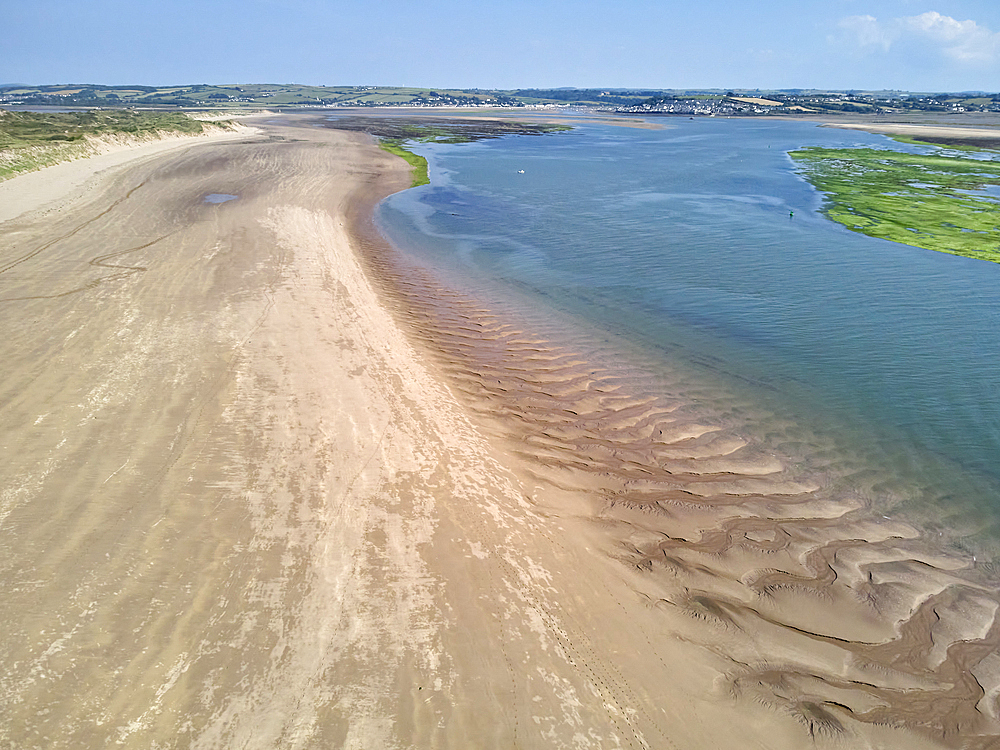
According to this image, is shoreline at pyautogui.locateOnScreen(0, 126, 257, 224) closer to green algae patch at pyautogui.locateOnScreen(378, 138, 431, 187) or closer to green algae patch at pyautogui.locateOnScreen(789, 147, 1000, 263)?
green algae patch at pyautogui.locateOnScreen(378, 138, 431, 187)

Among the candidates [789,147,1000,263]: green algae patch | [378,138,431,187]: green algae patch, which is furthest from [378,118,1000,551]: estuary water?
[378,138,431,187]: green algae patch

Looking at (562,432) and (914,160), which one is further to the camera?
(914,160)

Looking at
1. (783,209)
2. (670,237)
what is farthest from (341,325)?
(783,209)

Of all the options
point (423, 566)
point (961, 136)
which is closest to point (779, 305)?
point (423, 566)

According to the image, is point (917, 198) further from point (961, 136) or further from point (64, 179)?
point (961, 136)

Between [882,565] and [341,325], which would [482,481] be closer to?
[882,565]

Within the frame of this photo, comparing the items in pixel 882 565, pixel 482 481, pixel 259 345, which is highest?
pixel 259 345
